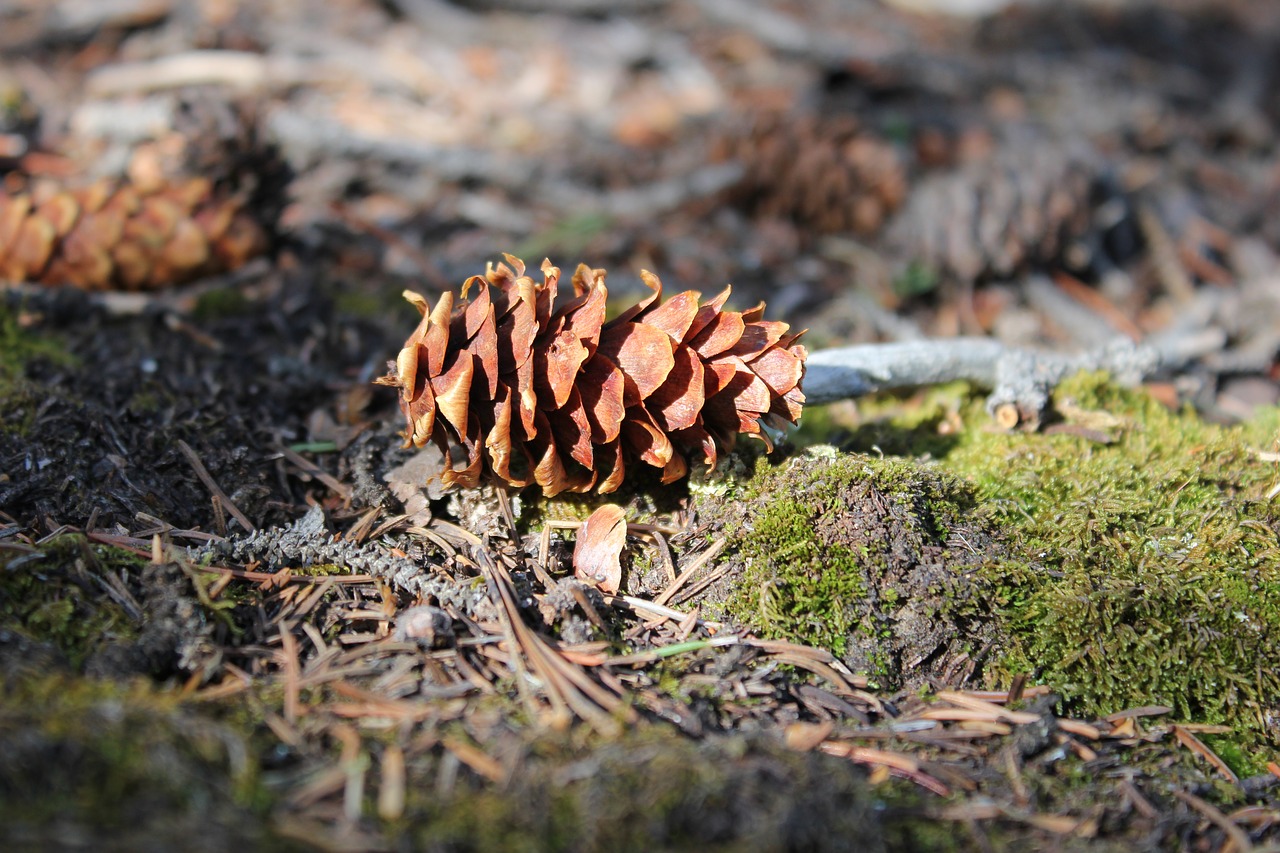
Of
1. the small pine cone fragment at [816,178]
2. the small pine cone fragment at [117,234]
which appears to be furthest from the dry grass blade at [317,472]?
the small pine cone fragment at [816,178]

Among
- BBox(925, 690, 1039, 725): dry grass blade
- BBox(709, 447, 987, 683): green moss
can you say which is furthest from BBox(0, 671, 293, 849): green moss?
BBox(925, 690, 1039, 725): dry grass blade

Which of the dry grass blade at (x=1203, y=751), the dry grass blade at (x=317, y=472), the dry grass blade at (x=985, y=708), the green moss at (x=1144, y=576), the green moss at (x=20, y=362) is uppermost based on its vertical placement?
the green moss at (x=20, y=362)

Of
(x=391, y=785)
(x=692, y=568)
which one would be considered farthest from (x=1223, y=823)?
(x=391, y=785)

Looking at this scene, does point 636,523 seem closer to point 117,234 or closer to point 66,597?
point 66,597

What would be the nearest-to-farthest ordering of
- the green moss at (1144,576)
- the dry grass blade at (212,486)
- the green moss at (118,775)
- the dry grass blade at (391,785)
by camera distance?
the green moss at (118,775) → the dry grass blade at (391,785) → the green moss at (1144,576) → the dry grass blade at (212,486)

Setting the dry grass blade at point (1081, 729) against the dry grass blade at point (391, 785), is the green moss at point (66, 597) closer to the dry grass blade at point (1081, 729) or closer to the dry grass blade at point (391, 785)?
the dry grass blade at point (391, 785)

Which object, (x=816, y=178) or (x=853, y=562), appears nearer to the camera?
(x=853, y=562)

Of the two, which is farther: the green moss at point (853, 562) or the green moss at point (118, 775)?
the green moss at point (853, 562)
